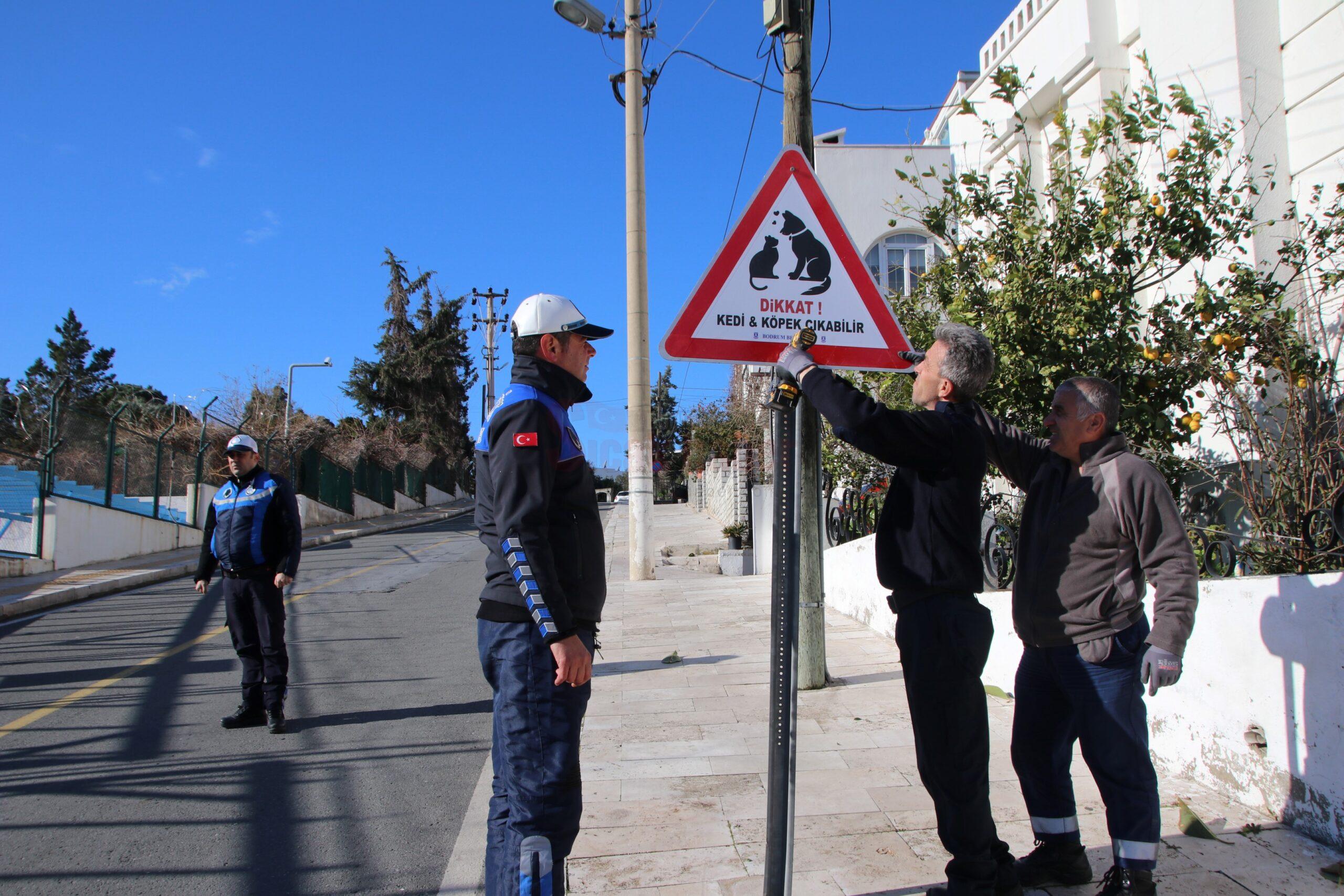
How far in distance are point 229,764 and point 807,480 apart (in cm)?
364

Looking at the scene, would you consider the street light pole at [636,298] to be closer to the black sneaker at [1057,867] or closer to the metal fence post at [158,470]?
the black sneaker at [1057,867]

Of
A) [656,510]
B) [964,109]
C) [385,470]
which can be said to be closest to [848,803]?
[964,109]

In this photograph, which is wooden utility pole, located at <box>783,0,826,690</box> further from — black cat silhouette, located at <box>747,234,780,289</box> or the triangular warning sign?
black cat silhouette, located at <box>747,234,780,289</box>

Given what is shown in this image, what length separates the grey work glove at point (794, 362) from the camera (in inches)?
97.3

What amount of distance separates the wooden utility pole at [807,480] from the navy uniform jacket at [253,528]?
10.4ft

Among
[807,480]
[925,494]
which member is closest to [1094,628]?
[925,494]

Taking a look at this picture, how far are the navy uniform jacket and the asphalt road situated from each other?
3.28 ft

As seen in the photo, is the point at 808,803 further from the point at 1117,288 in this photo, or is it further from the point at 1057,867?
the point at 1117,288

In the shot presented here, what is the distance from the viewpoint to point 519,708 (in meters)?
2.37

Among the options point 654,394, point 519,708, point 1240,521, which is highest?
point 654,394

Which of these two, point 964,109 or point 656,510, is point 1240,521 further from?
point 656,510

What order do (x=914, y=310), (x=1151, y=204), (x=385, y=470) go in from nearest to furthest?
(x=1151, y=204) < (x=914, y=310) < (x=385, y=470)

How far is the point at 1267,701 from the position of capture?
3.20 meters

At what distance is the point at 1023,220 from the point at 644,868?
14.8 ft
